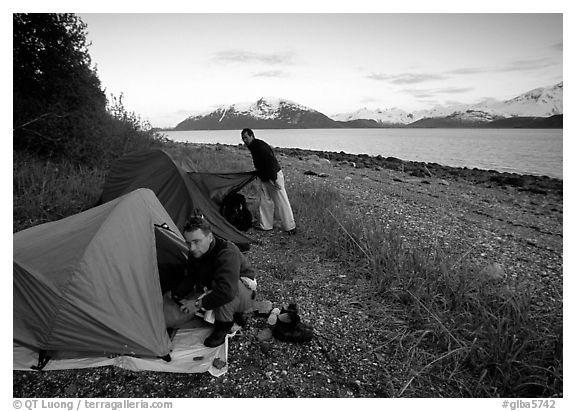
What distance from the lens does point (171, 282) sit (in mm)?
3896

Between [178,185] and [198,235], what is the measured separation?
9.89 feet

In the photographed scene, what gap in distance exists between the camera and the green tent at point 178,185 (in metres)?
6.01

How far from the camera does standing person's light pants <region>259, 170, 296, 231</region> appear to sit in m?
6.93

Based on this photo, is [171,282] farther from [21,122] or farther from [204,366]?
[21,122]

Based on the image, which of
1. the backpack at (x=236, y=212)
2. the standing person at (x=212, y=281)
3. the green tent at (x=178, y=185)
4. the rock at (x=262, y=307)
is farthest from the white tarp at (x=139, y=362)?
the backpack at (x=236, y=212)

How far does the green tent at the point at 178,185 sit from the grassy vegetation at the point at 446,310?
1.14 metres

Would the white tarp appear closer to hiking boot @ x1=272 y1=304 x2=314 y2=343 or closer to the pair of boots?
the pair of boots

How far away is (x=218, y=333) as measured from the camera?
3.51 metres

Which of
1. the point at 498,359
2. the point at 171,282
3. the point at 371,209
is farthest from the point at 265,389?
the point at 371,209

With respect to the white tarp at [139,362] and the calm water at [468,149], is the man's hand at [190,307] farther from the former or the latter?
the calm water at [468,149]

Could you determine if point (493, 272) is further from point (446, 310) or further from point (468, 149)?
point (468, 149)

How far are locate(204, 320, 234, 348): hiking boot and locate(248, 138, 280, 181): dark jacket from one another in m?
3.79

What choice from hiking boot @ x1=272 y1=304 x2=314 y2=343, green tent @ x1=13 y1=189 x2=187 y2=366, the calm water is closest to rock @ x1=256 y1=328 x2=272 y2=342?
hiking boot @ x1=272 y1=304 x2=314 y2=343

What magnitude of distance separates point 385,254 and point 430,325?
1.58 metres
